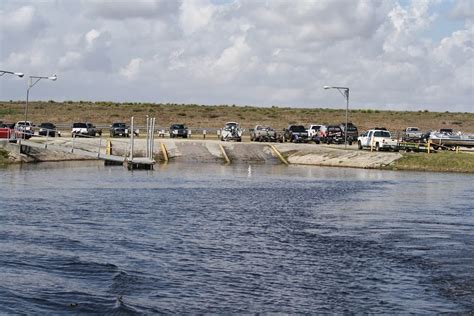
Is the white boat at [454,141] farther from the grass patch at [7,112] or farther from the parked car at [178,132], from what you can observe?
the grass patch at [7,112]

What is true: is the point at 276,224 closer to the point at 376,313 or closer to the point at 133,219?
the point at 133,219

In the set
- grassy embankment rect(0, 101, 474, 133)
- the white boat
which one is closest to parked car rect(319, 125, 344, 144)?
the white boat

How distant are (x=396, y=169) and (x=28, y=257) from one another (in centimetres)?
4707

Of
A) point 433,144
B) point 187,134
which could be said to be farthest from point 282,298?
point 187,134

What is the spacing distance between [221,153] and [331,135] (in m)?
17.2

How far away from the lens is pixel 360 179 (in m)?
54.2

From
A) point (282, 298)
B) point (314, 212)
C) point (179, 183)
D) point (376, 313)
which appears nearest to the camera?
point (376, 313)

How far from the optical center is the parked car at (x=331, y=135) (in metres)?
86.2

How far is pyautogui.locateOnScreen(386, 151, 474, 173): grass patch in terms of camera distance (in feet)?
207

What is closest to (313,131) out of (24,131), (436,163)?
(436,163)

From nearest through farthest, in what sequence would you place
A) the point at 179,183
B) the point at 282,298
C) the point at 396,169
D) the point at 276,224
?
the point at 282,298 → the point at 276,224 → the point at 179,183 → the point at 396,169

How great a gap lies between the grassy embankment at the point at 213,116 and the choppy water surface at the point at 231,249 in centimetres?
9659

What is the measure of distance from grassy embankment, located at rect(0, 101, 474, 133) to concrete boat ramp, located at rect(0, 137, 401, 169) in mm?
61089

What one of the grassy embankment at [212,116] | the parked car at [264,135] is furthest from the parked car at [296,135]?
the grassy embankment at [212,116]
